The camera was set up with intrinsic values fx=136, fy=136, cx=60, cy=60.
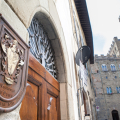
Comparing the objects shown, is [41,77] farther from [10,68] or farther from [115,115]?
[115,115]

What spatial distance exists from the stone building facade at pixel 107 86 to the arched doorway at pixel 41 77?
20.3 metres

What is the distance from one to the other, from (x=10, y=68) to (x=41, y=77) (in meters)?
1.04

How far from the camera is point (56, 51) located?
9.59 feet

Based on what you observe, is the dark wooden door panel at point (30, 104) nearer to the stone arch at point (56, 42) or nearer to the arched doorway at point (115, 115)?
the stone arch at point (56, 42)

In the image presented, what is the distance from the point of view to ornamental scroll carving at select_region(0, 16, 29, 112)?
99 cm

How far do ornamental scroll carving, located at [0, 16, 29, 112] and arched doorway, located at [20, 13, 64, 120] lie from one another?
16.7 inches

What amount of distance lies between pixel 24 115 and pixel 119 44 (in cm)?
3216

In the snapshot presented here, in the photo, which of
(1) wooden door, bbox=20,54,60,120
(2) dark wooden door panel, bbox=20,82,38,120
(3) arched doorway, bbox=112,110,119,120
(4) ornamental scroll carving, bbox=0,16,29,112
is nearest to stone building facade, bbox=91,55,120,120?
(3) arched doorway, bbox=112,110,119,120

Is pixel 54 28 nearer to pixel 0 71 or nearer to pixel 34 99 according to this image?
pixel 34 99

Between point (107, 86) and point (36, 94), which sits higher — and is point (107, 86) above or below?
above

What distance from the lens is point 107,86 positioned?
22.7 metres

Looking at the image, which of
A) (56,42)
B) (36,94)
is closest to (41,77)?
(36,94)

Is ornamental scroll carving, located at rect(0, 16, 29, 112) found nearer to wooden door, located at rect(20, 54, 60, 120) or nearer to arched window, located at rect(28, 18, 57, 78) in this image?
wooden door, located at rect(20, 54, 60, 120)

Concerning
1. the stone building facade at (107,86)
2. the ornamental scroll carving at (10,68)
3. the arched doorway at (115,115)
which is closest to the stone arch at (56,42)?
the ornamental scroll carving at (10,68)
